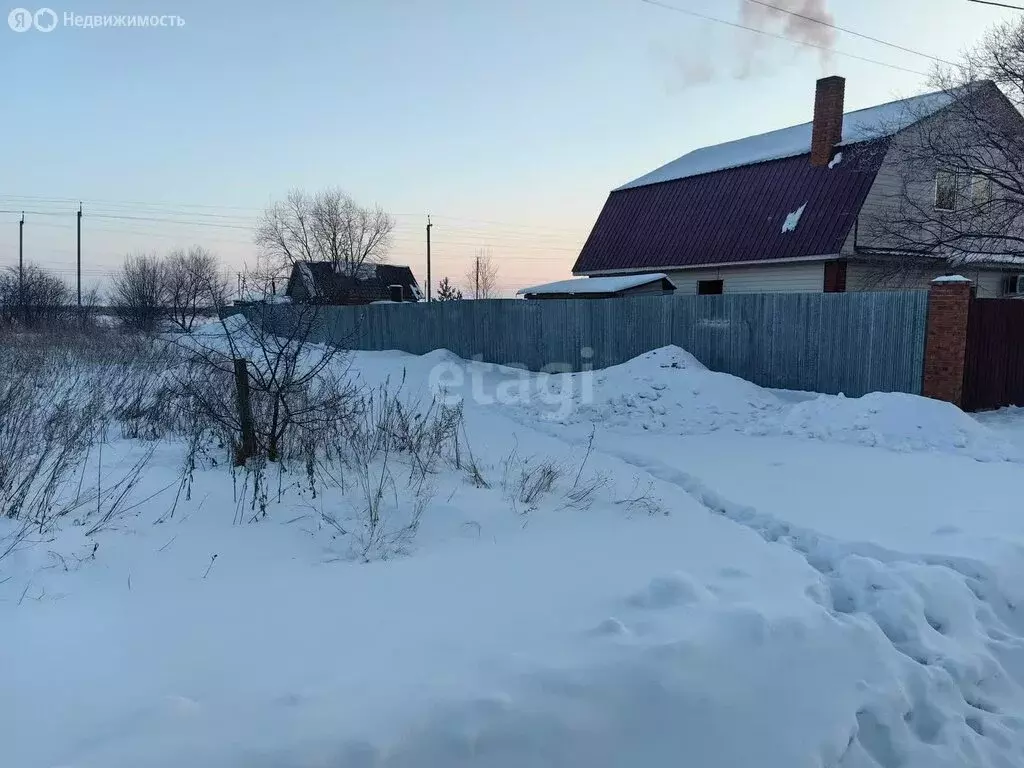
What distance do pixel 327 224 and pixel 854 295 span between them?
45.6 meters

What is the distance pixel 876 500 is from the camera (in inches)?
233

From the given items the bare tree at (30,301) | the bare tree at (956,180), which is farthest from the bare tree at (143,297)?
the bare tree at (956,180)

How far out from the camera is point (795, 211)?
1839 cm

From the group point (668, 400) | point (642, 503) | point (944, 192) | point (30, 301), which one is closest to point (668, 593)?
point (642, 503)

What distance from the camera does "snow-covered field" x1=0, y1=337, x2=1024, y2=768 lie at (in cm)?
241

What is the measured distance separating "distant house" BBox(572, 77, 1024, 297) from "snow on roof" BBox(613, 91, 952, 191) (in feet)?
0.21

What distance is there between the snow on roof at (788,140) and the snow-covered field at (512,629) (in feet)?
49.2

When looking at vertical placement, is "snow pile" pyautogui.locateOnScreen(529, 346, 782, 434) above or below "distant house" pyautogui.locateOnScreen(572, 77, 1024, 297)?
below

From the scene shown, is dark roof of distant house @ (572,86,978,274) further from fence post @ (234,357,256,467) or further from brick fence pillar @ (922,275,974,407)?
fence post @ (234,357,256,467)

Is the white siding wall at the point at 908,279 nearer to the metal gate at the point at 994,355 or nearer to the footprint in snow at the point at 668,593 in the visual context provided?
the metal gate at the point at 994,355

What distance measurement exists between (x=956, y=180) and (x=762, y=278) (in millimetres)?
5221

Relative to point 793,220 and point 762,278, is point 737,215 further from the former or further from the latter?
point 762,278

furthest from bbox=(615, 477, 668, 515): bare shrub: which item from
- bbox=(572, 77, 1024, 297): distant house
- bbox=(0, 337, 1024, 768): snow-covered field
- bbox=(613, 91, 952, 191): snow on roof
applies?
bbox=(613, 91, 952, 191): snow on roof

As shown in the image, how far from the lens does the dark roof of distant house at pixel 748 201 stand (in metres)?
17.2
